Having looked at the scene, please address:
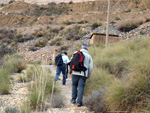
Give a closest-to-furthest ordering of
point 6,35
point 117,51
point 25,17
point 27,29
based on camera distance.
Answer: point 117,51 < point 6,35 < point 27,29 < point 25,17

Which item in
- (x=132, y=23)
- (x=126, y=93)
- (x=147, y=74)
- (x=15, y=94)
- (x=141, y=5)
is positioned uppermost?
(x=141, y=5)

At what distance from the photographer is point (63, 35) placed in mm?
39812

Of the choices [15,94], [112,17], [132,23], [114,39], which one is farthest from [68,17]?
[15,94]

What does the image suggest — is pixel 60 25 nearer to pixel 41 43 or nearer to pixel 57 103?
pixel 41 43

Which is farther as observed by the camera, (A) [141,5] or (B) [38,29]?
(A) [141,5]

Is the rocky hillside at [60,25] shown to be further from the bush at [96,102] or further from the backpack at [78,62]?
the bush at [96,102]

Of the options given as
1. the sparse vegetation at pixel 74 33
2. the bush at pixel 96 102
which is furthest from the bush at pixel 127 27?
the bush at pixel 96 102

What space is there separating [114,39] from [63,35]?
18.5m

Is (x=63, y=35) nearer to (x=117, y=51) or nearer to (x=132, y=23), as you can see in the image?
(x=132, y=23)

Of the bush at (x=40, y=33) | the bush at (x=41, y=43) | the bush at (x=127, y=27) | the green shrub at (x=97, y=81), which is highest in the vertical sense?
the bush at (x=127, y=27)

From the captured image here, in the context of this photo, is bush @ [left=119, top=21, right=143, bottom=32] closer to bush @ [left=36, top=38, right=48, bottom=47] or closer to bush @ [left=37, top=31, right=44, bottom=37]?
bush @ [left=36, top=38, right=48, bottom=47]

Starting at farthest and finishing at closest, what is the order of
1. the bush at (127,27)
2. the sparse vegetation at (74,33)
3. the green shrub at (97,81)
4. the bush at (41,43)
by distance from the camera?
the bush at (41,43) → the sparse vegetation at (74,33) → the bush at (127,27) → the green shrub at (97,81)

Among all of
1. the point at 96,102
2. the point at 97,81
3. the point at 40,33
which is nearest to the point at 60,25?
the point at 40,33

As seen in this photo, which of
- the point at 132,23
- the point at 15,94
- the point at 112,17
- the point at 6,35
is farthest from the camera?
the point at 112,17
